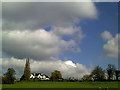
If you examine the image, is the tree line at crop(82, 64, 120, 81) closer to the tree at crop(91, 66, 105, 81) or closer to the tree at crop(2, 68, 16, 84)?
the tree at crop(91, 66, 105, 81)

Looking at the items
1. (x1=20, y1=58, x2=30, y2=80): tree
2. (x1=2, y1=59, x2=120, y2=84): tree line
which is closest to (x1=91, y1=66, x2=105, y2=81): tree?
(x1=2, y1=59, x2=120, y2=84): tree line

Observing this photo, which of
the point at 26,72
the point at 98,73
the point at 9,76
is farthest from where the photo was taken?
the point at 26,72

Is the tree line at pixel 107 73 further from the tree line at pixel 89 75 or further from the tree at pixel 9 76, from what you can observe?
the tree at pixel 9 76

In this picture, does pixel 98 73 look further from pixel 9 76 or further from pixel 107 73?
pixel 9 76

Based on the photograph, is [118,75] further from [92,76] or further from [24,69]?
[24,69]

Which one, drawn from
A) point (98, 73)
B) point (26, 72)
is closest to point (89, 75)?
point (98, 73)

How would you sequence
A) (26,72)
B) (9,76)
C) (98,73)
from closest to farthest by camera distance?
(9,76), (98,73), (26,72)

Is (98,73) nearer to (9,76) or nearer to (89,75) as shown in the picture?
(89,75)

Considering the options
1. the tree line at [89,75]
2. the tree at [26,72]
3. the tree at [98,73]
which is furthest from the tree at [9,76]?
the tree at [98,73]

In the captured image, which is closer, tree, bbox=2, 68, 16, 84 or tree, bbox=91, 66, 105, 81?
tree, bbox=2, 68, 16, 84

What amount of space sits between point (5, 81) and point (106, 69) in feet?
188

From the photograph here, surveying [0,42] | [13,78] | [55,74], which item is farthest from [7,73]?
[0,42]

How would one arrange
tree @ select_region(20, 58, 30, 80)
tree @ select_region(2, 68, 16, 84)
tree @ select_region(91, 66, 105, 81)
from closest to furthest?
tree @ select_region(2, 68, 16, 84)
tree @ select_region(91, 66, 105, 81)
tree @ select_region(20, 58, 30, 80)

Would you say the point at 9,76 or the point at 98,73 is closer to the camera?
the point at 9,76
